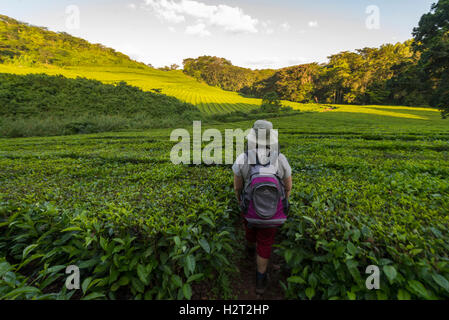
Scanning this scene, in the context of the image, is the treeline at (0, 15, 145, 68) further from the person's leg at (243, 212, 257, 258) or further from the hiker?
the person's leg at (243, 212, 257, 258)

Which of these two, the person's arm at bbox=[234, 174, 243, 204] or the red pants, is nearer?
the red pants

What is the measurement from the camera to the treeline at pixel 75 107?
19938 mm

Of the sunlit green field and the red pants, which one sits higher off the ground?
the sunlit green field

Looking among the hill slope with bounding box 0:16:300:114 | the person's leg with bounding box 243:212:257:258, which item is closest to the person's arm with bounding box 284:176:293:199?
the person's leg with bounding box 243:212:257:258

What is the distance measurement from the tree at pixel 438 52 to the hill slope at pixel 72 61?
31262 mm

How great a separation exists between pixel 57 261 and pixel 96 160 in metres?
4.64

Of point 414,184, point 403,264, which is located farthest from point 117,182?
point 414,184

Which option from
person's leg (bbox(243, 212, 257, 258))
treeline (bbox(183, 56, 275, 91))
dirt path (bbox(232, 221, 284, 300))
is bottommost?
dirt path (bbox(232, 221, 284, 300))

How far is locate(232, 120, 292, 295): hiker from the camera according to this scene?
2.17 metres

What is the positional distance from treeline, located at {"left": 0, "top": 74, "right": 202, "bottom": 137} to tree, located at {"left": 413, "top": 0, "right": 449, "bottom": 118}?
27033 millimetres

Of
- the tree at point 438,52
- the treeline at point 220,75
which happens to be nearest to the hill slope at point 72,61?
the tree at point 438,52

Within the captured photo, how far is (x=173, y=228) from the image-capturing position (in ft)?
7.20

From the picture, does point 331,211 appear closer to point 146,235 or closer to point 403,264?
point 403,264
